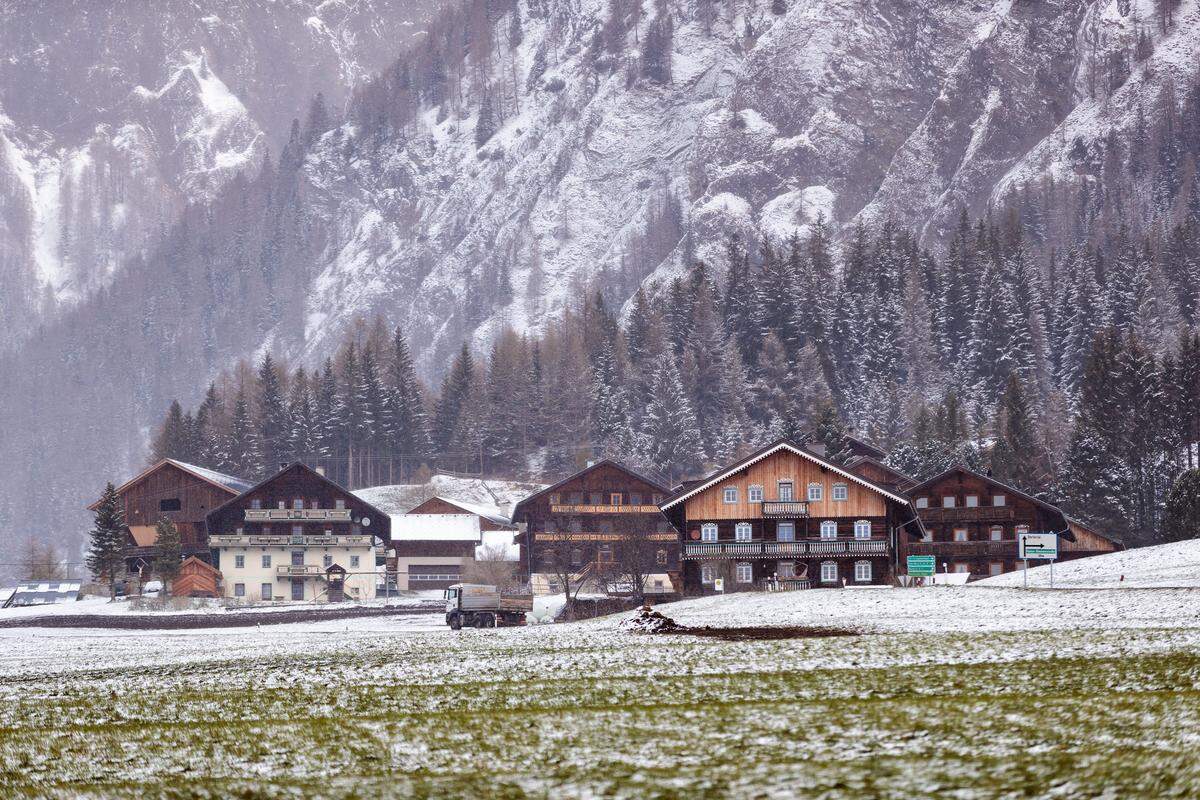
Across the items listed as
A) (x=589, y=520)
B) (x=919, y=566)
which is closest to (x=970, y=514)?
(x=589, y=520)

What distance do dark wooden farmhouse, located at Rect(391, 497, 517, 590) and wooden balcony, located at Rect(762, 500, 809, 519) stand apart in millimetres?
50988

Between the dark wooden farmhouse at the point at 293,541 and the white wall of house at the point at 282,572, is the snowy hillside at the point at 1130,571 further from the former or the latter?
the dark wooden farmhouse at the point at 293,541

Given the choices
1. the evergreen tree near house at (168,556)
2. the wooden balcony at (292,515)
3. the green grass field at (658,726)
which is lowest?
the green grass field at (658,726)

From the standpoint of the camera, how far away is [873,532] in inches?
3561

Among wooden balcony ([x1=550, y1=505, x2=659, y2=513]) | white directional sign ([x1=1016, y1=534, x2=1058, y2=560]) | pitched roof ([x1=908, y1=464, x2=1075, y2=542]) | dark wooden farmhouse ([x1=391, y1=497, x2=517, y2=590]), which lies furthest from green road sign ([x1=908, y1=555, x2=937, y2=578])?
dark wooden farmhouse ([x1=391, y1=497, x2=517, y2=590])

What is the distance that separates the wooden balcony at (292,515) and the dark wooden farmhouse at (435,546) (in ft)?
33.5

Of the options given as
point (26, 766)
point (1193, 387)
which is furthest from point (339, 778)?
point (1193, 387)

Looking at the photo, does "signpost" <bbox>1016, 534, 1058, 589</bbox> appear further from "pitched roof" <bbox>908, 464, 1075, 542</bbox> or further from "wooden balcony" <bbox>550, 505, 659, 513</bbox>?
"wooden balcony" <bbox>550, 505, 659, 513</bbox>

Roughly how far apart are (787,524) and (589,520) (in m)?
40.3

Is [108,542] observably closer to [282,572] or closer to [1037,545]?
[282,572]

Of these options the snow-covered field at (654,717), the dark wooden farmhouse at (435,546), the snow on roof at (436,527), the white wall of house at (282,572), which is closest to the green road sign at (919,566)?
the snow-covered field at (654,717)

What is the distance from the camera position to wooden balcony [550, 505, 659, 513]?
128m

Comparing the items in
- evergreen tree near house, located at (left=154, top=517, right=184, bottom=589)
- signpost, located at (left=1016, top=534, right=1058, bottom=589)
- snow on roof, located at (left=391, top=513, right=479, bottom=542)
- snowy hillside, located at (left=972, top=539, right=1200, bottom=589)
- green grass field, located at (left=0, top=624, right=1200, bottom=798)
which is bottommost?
green grass field, located at (left=0, top=624, right=1200, bottom=798)

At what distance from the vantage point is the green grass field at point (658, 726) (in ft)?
56.5
